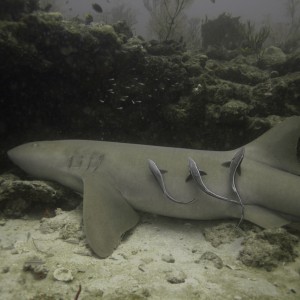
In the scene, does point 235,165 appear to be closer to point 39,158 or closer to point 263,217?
point 263,217

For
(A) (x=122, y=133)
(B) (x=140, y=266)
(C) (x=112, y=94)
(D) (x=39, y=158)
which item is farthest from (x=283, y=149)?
(D) (x=39, y=158)

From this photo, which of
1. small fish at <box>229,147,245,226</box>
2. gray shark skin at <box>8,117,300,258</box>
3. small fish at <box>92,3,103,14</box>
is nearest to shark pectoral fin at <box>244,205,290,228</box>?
gray shark skin at <box>8,117,300,258</box>

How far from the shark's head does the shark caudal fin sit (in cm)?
272

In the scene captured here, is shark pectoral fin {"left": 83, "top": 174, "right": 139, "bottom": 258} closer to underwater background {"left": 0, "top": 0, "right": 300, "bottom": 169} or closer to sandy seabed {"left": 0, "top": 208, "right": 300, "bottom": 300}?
sandy seabed {"left": 0, "top": 208, "right": 300, "bottom": 300}

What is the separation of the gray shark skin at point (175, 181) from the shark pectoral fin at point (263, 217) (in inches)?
0.4

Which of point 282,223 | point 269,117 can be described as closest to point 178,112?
point 269,117

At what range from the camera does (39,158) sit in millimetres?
4414

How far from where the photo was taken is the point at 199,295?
2.57 meters

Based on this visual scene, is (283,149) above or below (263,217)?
above

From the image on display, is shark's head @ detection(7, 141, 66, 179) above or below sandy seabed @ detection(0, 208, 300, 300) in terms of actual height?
above

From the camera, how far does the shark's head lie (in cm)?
436

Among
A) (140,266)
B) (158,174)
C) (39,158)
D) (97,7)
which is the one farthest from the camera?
(97,7)

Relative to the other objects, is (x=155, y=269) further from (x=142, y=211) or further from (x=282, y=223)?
(x=282, y=223)

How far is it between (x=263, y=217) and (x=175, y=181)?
44.3 inches
